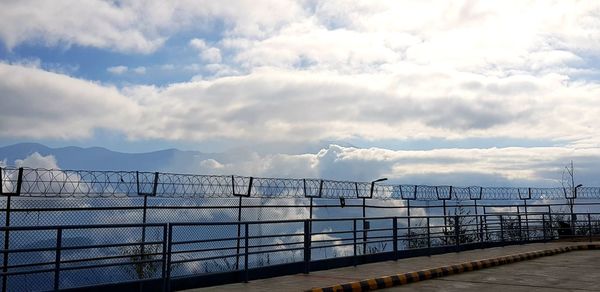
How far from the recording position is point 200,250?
12133 mm

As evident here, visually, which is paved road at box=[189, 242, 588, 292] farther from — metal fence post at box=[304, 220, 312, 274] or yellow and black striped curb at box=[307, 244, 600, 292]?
yellow and black striped curb at box=[307, 244, 600, 292]

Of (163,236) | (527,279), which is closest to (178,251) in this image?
(163,236)

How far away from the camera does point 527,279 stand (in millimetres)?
14141

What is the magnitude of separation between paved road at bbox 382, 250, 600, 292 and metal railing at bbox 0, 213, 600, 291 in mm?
2539

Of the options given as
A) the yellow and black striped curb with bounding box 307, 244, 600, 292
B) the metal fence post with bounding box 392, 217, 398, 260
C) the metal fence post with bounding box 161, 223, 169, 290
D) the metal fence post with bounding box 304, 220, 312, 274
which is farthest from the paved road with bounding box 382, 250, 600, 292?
the metal fence post with bounding box 161, 223, 169, 290

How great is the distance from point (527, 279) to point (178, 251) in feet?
26.5

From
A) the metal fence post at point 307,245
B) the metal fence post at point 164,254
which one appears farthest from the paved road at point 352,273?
the metal fence post at point 164,254

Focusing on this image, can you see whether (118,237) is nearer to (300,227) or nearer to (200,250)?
(200,250)

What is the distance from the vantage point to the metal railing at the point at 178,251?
9.88 meters

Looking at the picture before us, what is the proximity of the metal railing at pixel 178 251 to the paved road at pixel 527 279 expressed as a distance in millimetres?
2539

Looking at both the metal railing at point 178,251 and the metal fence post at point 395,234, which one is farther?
the metal fence post at point 395,234

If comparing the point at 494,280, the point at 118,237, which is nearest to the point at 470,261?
the point at 494,280

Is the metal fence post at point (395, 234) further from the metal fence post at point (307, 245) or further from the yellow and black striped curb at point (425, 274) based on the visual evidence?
the metal fence post at point (307, 245)

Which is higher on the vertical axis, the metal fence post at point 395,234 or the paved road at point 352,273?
the metal fence post at point 395,234
